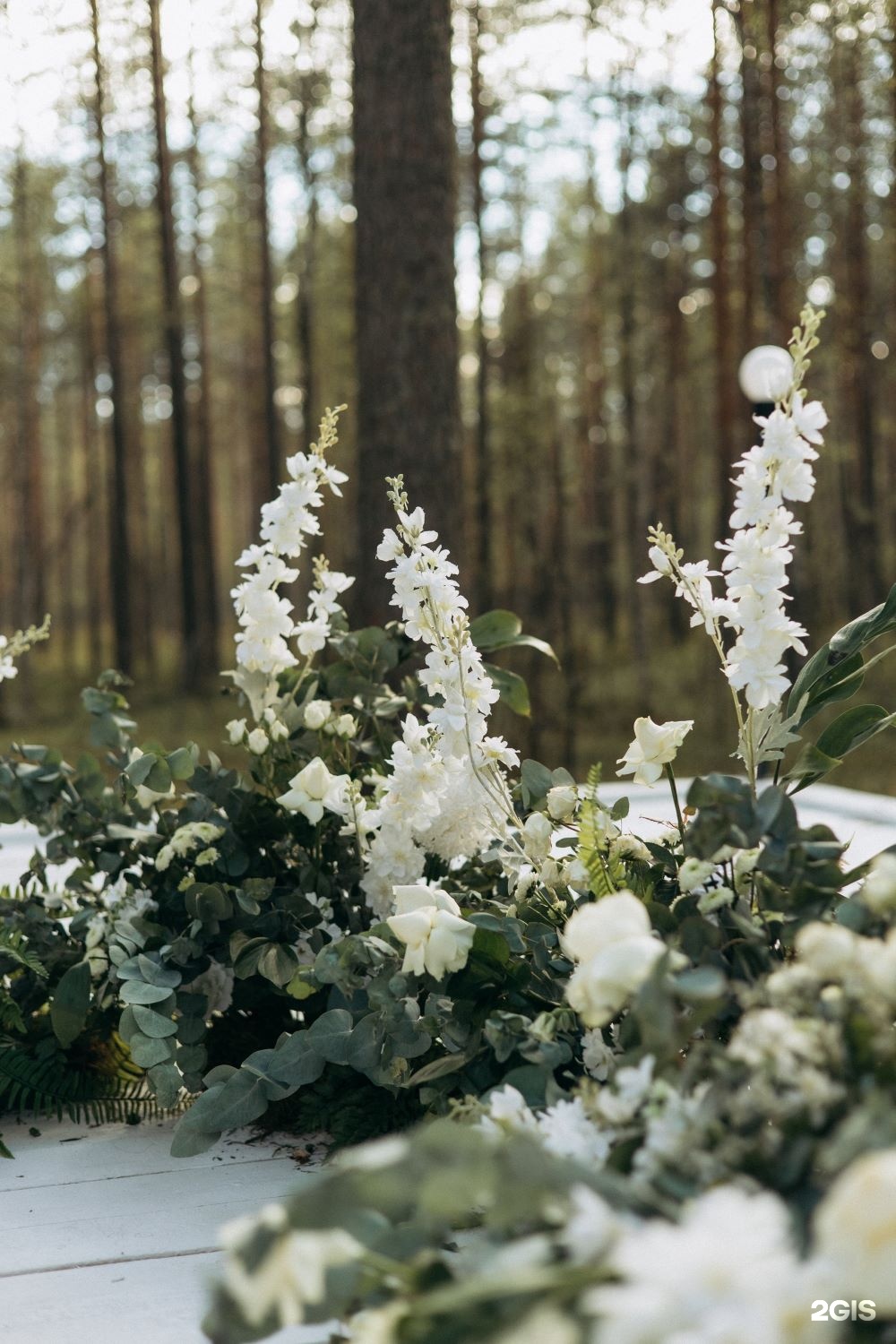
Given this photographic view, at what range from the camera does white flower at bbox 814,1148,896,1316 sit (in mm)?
546

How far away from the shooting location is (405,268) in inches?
123

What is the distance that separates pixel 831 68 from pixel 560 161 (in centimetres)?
300

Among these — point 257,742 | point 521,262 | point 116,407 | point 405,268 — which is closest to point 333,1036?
point 257,742

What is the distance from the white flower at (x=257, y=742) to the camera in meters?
1.61

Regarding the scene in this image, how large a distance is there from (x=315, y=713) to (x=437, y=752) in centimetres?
22

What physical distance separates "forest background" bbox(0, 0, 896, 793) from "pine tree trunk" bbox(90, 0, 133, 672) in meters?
0.03

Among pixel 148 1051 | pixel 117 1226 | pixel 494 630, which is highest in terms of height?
pixel 494 630

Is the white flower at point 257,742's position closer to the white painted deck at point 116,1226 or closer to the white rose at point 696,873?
the white painted deck at point 116,1226

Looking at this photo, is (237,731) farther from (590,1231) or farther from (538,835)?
(590,1231)

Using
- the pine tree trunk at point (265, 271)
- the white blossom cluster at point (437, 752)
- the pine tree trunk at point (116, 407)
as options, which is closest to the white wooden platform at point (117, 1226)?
the white blossom cluster at point (437, 752)

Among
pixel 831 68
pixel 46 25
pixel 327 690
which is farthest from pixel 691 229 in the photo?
pixel 327 690

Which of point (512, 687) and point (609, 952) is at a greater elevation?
point (512, 687)

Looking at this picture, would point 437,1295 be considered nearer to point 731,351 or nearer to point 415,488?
point 415,488

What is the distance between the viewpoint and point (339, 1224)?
0.69 m
